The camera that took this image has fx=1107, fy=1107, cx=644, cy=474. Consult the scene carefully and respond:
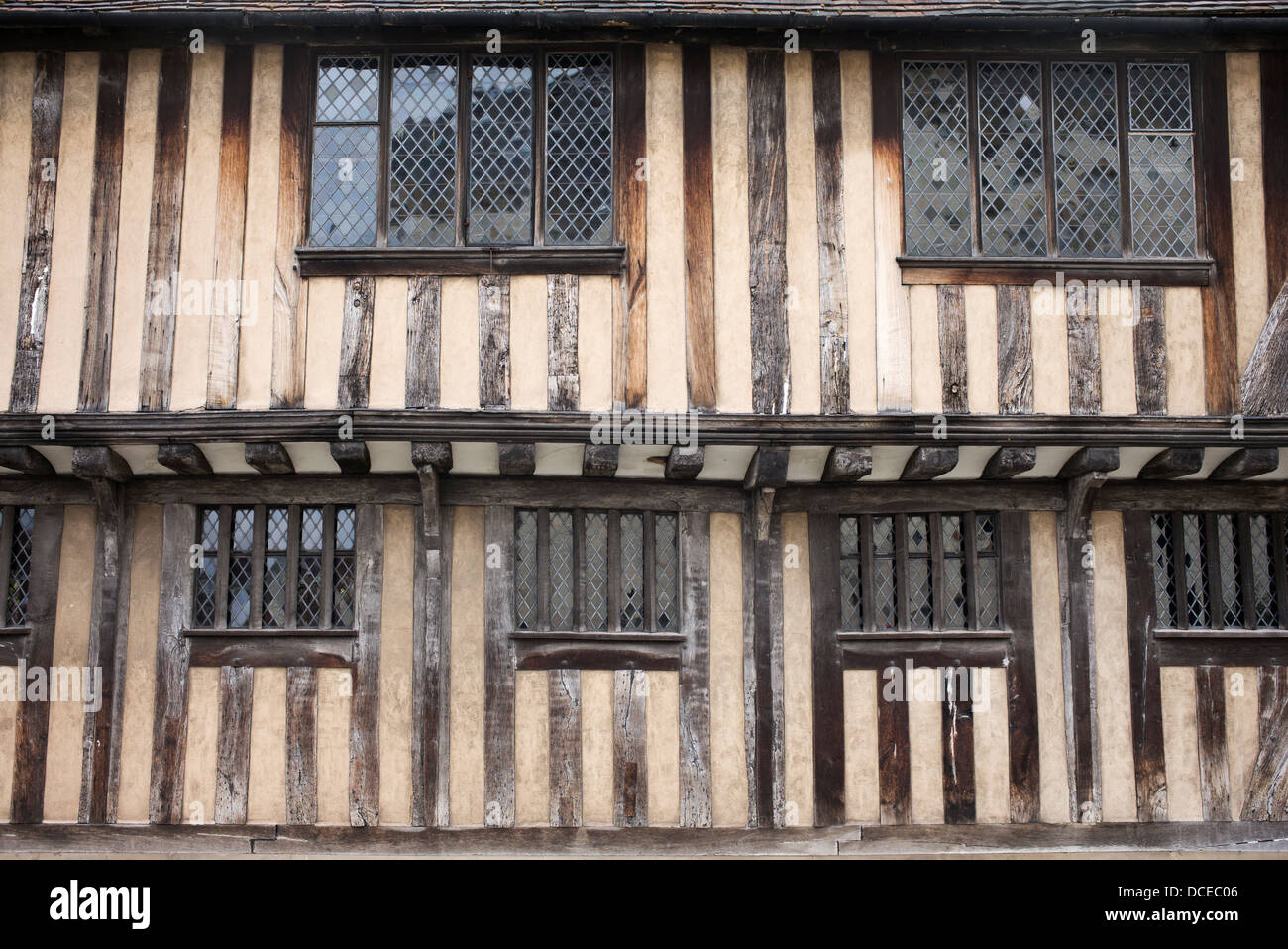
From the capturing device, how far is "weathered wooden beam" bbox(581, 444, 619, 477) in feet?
21.8

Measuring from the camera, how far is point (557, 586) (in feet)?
23.6

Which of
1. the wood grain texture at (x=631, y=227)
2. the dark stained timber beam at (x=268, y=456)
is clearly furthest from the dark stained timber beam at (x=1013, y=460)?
the dark stained timber beam at (x=268, y=456)

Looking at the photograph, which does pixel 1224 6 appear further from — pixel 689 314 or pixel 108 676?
pixel 108 676

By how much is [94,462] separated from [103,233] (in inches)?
56.5

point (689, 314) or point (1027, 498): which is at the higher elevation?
point (689, 314)

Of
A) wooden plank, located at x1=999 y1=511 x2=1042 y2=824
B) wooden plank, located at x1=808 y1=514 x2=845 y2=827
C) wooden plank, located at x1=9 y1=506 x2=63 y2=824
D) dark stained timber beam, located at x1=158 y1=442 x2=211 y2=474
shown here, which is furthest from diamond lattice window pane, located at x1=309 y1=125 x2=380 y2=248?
wooden plank, located at x1=999 y1=511 x2=1042 y2=824

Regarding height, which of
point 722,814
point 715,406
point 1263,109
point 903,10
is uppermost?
point 903,10

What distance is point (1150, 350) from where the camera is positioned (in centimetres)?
683

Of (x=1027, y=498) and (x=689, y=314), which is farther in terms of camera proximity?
(x=1027, y=498)

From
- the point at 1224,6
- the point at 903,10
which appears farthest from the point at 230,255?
the point at 1224,6

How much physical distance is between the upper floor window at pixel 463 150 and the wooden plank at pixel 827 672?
2395 millimetres

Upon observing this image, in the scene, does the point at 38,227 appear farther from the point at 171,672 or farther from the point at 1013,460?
the point at 1013,460

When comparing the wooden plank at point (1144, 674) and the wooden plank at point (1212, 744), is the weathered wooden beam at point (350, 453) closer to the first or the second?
the wooden plank at point (1144, 674)

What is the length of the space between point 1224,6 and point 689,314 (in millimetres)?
3768
